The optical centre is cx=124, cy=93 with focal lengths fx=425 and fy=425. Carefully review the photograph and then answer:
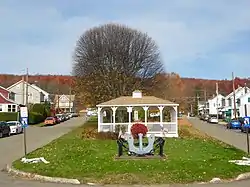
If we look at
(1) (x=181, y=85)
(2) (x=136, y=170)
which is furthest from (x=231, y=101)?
(2) (x=136, y=170)

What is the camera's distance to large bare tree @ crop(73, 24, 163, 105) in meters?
57.0

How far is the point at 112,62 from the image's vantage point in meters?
57.9

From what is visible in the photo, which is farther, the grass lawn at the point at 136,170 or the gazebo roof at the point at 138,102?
the gazebo roof at the point at 138,102

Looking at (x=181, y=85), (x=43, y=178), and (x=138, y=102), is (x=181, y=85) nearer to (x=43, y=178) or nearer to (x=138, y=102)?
(x=138, y=102)

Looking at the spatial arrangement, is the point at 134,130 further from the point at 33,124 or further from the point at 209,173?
the point at 33,124

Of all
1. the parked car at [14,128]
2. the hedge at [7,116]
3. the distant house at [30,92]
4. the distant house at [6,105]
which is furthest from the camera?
the distant house at [30,92]

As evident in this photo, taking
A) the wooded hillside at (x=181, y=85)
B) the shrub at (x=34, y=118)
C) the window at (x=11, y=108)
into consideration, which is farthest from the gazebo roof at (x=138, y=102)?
the wooded hillside at (x=181, y=85)

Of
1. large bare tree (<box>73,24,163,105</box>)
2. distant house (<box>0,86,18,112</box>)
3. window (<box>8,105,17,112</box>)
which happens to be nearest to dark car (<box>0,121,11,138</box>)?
large bare tree (<box>73,24,163,105</box>)

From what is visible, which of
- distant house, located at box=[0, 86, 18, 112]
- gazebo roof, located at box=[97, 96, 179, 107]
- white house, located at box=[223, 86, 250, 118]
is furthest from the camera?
white house, located at box=[223, 86, 250, 118]

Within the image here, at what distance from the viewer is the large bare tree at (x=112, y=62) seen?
5697 centimetres

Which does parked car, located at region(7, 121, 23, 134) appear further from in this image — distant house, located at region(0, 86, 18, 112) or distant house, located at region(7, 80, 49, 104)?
distant house, located at region(7, 80, 49, 104)

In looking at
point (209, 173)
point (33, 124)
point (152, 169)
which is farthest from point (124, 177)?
point (33, 124)

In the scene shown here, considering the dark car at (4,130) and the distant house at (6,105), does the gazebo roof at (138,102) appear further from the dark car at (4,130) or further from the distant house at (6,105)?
the distant house at (6,105)

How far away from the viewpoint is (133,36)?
5969 centimetres
